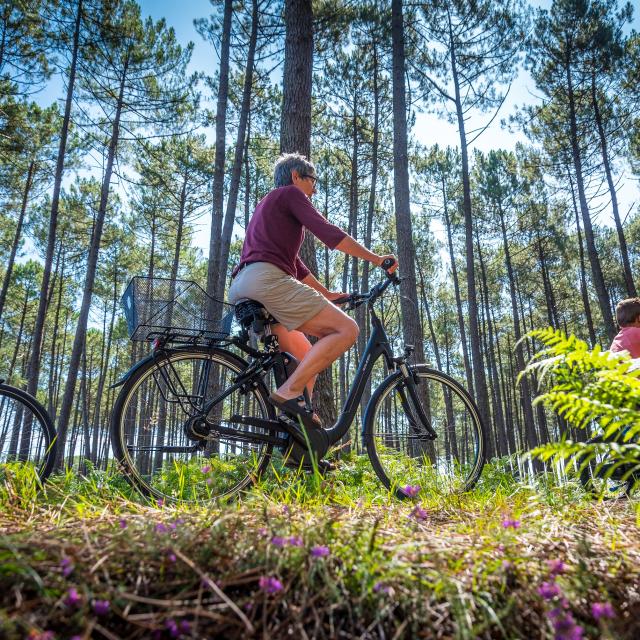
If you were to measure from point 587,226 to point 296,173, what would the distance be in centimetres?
1453

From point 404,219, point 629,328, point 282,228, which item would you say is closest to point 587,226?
point 404,219

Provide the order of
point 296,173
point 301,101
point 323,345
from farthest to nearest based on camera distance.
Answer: point 301,101 → point 296,173 → point 323,345

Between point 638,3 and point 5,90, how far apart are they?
18.4 meters

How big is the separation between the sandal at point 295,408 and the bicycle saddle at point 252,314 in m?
0.42

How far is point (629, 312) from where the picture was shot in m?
4.47

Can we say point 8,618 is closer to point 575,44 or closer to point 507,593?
point 507,593

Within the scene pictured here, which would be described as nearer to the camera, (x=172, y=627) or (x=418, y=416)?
(x=172, y=627)

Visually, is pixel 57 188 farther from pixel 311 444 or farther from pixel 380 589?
pixel 380 589

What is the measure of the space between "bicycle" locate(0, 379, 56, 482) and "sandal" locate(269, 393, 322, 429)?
4.15 ft

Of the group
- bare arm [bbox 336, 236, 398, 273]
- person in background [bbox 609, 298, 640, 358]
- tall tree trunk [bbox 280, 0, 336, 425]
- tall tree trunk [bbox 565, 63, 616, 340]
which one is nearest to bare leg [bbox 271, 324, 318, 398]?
bare arm [bbox 336, 236, 398, 273]

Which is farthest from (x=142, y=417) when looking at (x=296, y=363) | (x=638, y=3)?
(x=638, y=3)

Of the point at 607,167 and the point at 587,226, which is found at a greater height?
the point at 607,167

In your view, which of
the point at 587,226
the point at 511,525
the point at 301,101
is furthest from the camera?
the point at 587,226

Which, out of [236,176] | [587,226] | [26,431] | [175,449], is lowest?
[175,449]
